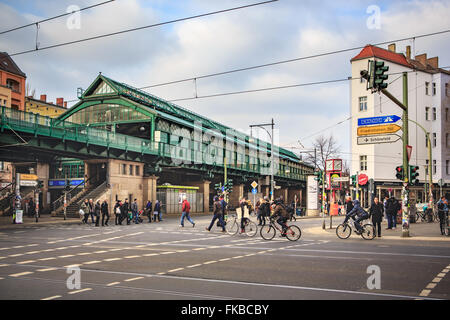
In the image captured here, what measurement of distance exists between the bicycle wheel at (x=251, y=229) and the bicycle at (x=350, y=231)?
3.71 metres

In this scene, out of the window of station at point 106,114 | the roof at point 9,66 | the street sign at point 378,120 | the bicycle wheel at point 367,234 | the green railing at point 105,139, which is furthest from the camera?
the roof at point 9,66

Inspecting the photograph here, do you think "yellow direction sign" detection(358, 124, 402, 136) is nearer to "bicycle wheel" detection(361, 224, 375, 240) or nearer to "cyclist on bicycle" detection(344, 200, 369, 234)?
"cyclist on bicycle" detection(344, 200, 369, 234)

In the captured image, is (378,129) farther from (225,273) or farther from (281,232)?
(225,273)

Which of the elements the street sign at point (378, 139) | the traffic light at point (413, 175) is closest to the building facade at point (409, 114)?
the traffic light at point (413, 175)

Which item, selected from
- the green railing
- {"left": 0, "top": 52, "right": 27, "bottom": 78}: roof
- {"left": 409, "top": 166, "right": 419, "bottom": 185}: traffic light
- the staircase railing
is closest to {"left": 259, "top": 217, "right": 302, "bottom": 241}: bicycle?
{"left": 409, "top": 166, "right": 419, "bottom": 185}: traffic light

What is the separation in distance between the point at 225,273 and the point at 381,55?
153 feet

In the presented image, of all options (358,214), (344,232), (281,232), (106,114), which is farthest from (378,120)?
(106,114)

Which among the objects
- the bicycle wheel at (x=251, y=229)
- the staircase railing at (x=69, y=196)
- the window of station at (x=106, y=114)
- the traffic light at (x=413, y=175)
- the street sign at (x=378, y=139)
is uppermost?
the window of station at (x=106, y=114)

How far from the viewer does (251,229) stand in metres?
20.6

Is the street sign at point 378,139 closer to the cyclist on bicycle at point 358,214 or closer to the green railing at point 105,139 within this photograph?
the cyclist on bicycle at point 358,214

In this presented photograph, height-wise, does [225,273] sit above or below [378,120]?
below

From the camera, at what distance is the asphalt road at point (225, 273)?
7359 mm

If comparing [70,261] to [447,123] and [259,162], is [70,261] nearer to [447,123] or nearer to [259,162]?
[447,123]
